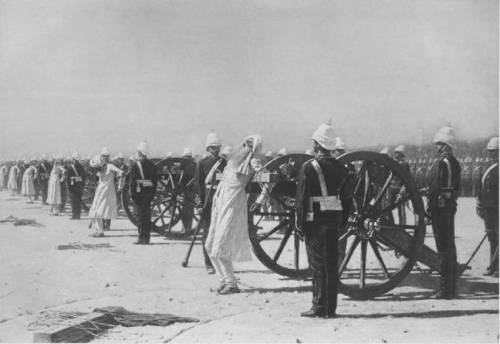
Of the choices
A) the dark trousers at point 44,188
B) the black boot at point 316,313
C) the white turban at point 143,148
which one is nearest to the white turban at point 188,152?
the white turban at point 143,148

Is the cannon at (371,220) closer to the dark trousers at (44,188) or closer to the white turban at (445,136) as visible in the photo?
the white turban at (445,136)

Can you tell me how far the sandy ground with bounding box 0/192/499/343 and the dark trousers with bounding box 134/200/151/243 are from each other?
0.95 metres

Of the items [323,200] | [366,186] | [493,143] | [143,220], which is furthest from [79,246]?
[493,143]

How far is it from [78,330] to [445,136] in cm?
470

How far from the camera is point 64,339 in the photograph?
5359 mm

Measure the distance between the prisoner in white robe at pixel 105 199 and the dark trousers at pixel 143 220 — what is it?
1520mm

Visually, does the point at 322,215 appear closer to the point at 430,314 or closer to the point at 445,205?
the point at 430,314

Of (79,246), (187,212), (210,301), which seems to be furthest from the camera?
(187,212)

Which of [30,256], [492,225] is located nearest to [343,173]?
[492,225]

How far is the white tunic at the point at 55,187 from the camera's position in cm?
1825

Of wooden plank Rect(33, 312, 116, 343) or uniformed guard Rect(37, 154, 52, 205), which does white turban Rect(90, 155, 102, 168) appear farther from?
uniformed guard Rect(37, 154, 52, 205)

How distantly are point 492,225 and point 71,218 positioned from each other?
38.0ft

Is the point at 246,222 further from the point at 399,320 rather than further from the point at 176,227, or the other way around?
the point at 176,227

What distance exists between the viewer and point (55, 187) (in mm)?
18750
